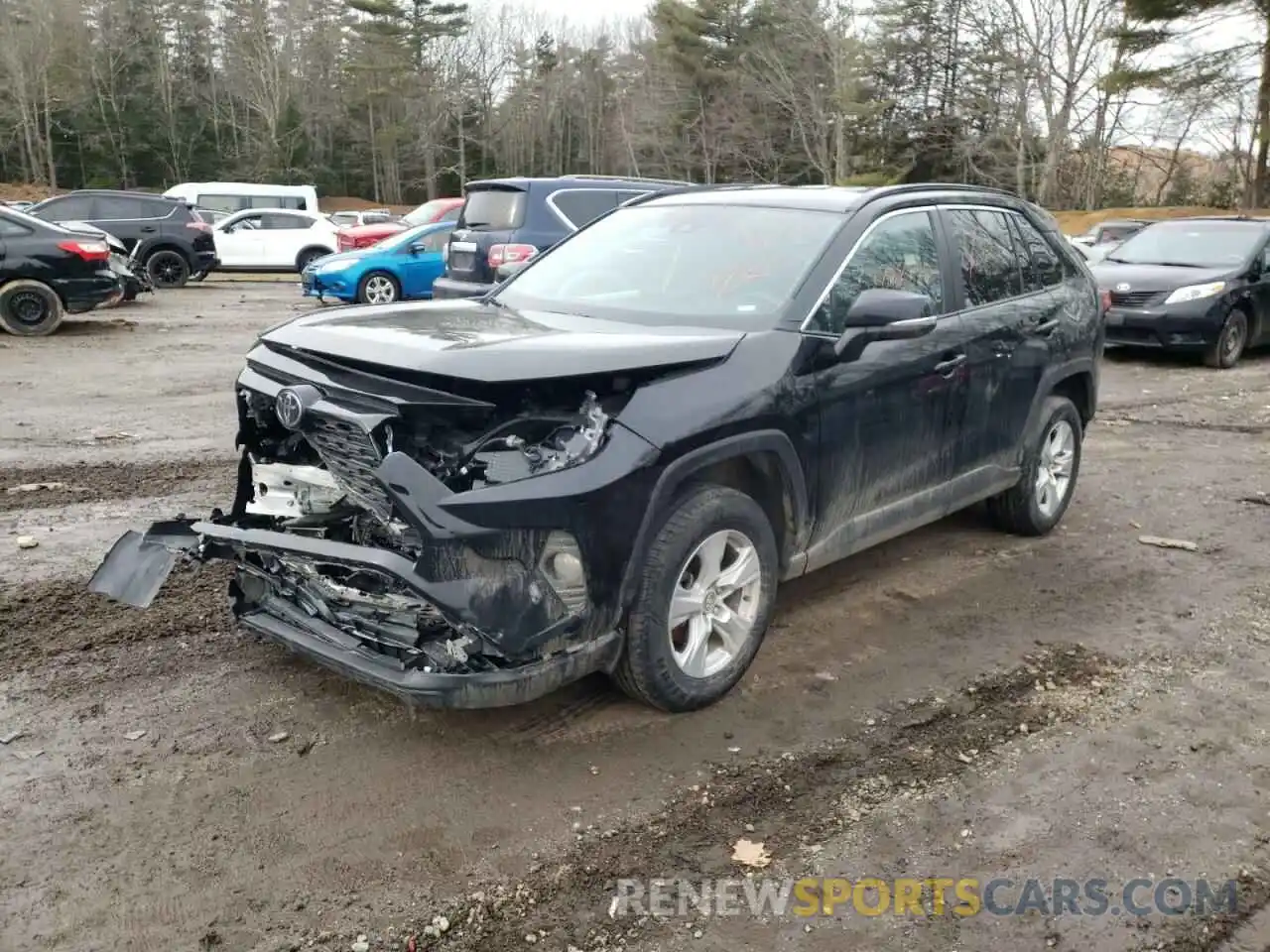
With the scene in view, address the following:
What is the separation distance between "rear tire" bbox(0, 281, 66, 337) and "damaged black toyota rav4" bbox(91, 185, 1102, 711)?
10348 mm

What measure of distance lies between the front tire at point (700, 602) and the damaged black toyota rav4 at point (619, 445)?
0.01 metres

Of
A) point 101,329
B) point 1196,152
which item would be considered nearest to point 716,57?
point 1196,152

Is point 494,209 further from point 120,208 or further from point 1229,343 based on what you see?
point 120,208

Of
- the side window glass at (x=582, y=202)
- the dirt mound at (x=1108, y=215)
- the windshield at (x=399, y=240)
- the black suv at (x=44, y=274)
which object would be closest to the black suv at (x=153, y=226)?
the windshield at (x=399, y=240)

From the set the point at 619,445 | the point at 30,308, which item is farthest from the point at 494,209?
the point at 619,445

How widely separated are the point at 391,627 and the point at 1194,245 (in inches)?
496

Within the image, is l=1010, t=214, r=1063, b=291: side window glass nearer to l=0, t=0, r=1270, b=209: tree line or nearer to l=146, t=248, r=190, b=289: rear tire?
l=146, t=248, r=190, b=289: rear tire

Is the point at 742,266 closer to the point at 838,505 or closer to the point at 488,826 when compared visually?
the point at 838,505

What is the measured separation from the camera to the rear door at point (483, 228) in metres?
11.3

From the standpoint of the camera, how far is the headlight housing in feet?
38.7

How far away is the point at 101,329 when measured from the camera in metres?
13.7

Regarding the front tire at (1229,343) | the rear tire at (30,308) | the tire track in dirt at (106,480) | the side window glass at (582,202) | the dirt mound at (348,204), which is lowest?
the tire track in dirt at (106,480)

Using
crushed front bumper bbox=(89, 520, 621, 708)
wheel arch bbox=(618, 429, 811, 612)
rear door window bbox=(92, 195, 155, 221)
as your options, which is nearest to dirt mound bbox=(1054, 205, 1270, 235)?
rear door window bbox=(92, 195, 155, 221)
